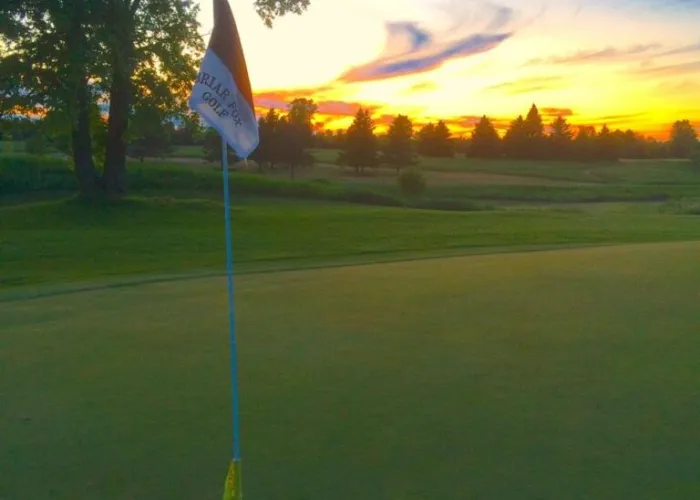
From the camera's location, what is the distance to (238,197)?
30.3m

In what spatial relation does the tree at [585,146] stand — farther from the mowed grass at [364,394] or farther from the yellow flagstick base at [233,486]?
the yellow flagstick base at [233,486]

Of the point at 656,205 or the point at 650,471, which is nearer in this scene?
the point at 650,471

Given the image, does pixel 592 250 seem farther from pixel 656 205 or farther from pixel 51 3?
pixel 656 205

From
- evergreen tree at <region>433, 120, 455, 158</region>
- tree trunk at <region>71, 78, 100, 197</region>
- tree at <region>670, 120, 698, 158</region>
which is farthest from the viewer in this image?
evergreen tree at <region>433, 120, 455, 158</region>

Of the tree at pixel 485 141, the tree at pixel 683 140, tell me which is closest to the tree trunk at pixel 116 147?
the tree at pixel 683 140

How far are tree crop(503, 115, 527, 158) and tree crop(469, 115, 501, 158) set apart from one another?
1.74 ft

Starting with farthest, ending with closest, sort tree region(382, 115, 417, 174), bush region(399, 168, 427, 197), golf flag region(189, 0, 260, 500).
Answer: tree region(382, 115, 417, 174)
bush region(399, 168, 427, 197)
golf flag region(189, 0, 260, 500)

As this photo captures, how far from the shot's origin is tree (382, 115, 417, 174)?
4275 cm

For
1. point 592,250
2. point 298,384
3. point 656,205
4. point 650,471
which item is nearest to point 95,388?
point 298,384

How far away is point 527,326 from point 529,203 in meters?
27.4

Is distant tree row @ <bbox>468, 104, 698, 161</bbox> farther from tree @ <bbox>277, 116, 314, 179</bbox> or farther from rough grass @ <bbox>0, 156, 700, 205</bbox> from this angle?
tree @ <bbox>277, 116, 314, 179</bbox>

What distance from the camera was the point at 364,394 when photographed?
462cm

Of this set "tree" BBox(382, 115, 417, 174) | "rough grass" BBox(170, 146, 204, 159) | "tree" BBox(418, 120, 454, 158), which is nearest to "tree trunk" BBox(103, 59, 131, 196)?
"rough grass" BBox(170, 146, 204, 159)

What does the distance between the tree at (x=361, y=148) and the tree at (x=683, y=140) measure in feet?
48.3
